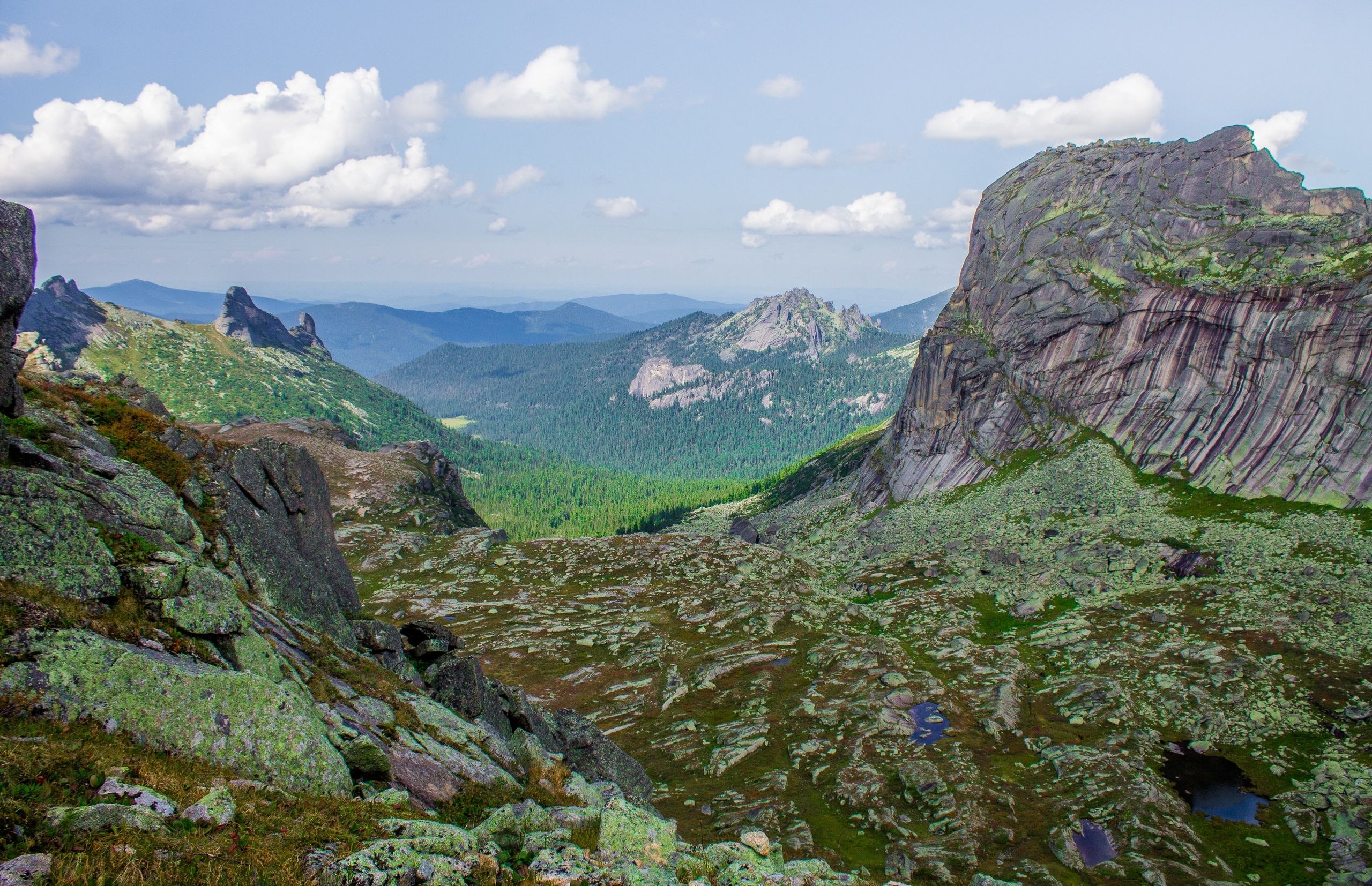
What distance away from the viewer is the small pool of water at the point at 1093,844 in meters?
33.8

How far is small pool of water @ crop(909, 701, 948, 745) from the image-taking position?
151 feet

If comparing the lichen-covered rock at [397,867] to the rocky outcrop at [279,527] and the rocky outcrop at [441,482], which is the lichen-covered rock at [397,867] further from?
the rocky outcrop at [441,482]

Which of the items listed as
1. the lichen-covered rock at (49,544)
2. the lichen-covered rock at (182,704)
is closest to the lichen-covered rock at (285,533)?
the lichen-covered rock at (49,544)

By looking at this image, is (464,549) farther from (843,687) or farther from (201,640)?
(201,640)

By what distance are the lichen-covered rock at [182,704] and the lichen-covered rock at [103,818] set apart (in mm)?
3202

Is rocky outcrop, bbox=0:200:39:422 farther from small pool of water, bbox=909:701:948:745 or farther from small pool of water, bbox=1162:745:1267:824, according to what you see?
small pool of water, bbox=1162:745:1267:824

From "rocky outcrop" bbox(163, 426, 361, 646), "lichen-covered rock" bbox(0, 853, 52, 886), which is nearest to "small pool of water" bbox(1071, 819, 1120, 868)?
"rocky outcrop" bbox(163, 426, 361, 646)

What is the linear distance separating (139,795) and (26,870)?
274 centimetres

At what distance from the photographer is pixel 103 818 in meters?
10.6

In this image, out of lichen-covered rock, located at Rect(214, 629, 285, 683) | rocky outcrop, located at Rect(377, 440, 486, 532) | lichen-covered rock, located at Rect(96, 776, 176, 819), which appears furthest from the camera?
rocky outcrop, located at Rect(377, 440, 486, 532)

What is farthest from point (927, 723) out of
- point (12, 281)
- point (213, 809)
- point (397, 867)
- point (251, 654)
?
point (12, 281)

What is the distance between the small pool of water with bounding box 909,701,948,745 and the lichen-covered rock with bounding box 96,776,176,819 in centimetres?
4344

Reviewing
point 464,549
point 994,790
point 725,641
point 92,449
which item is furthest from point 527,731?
point 464,549

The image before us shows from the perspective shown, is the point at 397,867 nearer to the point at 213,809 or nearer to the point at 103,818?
the point at 213,809
